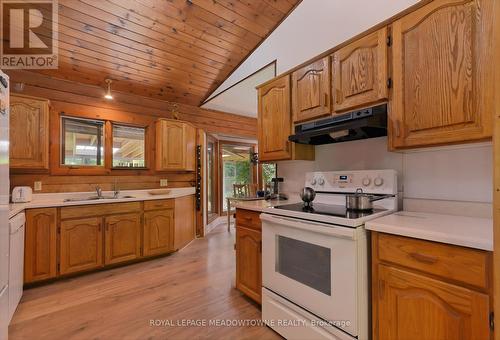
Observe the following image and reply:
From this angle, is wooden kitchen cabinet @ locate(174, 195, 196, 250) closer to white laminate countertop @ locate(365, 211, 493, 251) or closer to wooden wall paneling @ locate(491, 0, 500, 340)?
white laminate countertop @ locate(365, 211, 493, 251)

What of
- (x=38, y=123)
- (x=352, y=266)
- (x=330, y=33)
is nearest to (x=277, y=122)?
(x=330, y=33)

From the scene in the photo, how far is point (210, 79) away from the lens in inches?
143

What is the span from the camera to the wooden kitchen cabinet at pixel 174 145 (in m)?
3.57

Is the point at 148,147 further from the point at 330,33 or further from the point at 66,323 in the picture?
the point at 330,33

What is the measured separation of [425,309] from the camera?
1075mm

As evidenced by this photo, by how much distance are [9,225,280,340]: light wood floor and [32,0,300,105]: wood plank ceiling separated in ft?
8.23

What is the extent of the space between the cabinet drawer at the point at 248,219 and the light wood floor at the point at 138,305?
2.28 ft

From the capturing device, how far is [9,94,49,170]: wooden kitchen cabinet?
2.45 m

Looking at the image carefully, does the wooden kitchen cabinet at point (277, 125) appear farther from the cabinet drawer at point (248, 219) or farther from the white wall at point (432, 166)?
the cabinet drawer at point (248, 219)

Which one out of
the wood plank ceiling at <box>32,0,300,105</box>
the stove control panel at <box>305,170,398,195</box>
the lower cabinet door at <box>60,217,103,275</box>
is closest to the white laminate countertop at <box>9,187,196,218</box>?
the lower cabinet door at <box>60,217,103,275</box>

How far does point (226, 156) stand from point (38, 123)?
11.1ft

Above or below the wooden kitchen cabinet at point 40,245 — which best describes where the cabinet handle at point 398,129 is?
above

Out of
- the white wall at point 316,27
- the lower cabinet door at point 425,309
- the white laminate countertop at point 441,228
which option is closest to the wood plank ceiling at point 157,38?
the white wall at point 316,27

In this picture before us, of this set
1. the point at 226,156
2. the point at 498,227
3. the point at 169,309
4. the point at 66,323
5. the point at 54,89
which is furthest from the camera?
the point at 226,156
